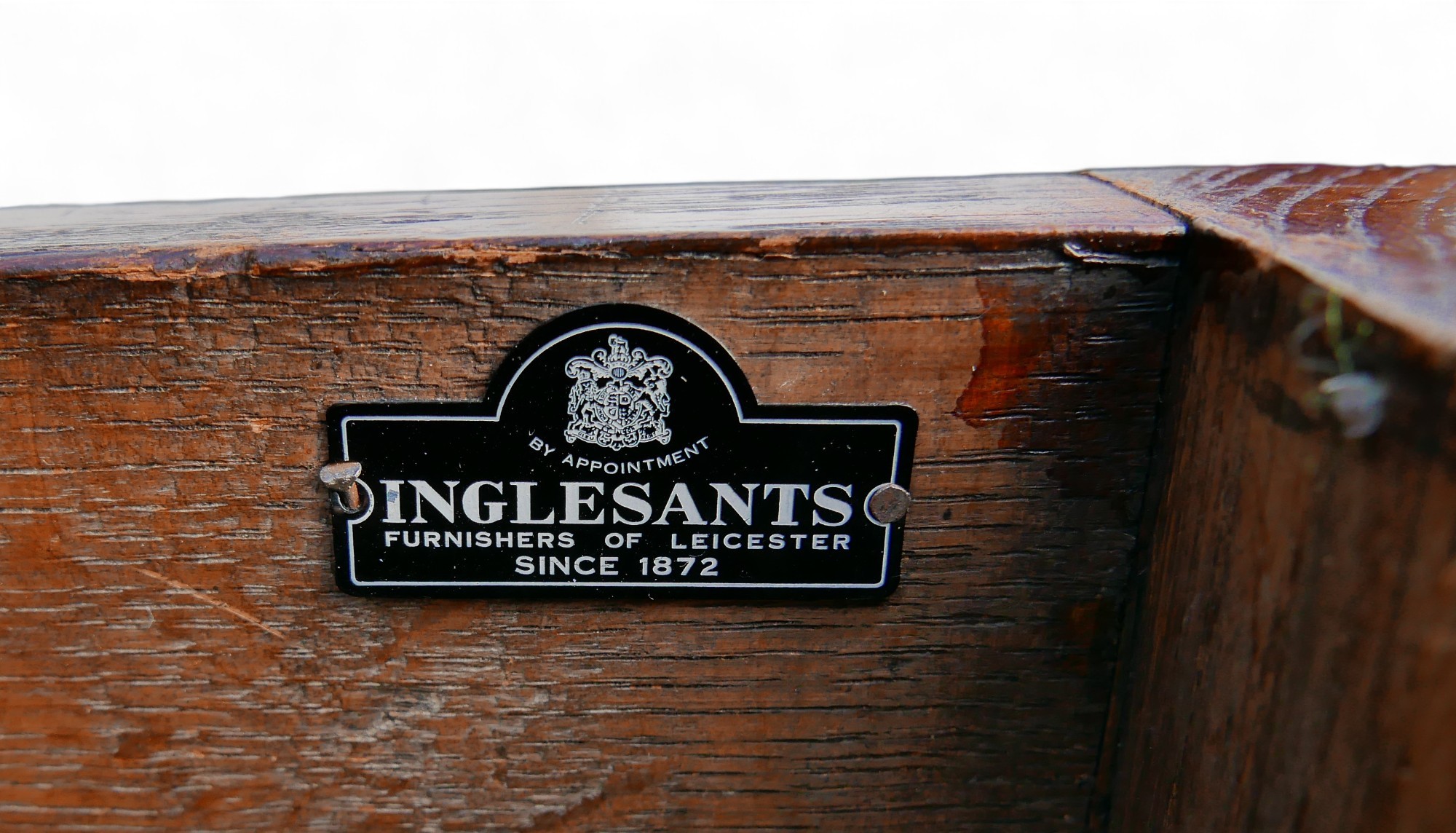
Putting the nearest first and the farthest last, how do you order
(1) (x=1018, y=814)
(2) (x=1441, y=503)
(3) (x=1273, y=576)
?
(2) (x=1441, y=503) → (3) (x=1273, y=576) → (1) (x=1018, y=814)

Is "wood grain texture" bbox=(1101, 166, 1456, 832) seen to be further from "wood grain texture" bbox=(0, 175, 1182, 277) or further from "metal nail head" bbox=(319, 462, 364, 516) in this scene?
"metal nail head" bbox=(319, 462, 364, 516)

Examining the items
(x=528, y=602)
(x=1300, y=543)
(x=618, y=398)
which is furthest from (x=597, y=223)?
(x=1300, y=543)

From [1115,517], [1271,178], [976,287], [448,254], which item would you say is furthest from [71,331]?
[1271,178]

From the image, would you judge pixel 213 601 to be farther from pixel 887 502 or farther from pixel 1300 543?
pixel 1300 543

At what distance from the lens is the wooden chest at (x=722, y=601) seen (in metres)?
0.50

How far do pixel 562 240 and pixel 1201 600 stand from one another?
386 millimetres

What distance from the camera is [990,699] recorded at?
64 cm

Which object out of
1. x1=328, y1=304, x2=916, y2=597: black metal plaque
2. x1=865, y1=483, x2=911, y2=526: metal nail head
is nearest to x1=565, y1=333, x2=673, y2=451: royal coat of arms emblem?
x1=328, y1=304, x2=916, y2=597: black metal plaque

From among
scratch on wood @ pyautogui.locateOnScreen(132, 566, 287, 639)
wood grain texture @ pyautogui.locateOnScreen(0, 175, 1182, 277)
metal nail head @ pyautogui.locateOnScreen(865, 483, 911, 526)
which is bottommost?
scratch on wood @ pyautogui.locateOnScreen(132, 566, 287, 639)

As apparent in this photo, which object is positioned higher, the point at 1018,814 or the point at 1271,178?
the point at 1271,178

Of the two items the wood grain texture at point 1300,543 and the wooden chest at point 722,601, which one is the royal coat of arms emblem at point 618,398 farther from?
the wood grain texture at point 1300,543

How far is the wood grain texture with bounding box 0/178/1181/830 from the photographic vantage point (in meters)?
0.55

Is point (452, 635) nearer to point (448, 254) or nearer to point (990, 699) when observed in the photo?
point (448, 254)

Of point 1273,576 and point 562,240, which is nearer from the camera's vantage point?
point 1273,576
